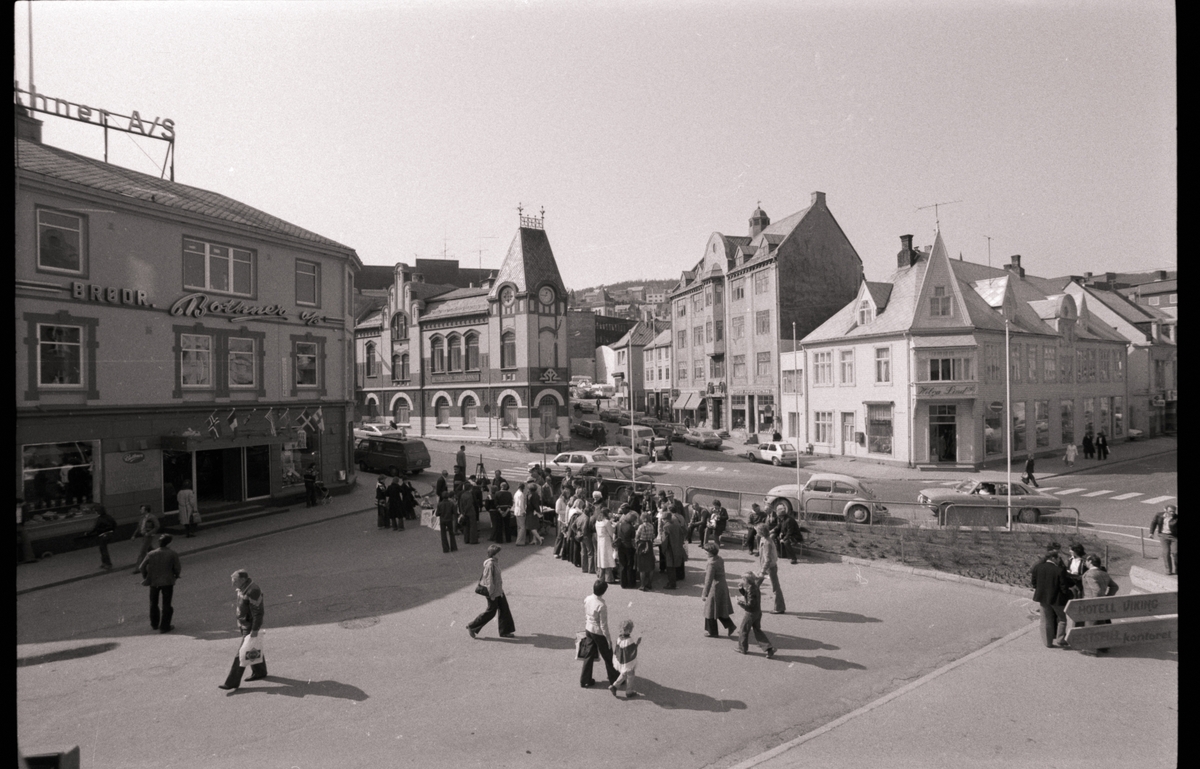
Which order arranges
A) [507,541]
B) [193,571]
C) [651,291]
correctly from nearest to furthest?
[193,571]
[507,541]
[651,291]

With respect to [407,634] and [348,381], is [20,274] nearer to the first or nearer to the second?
[348,381]

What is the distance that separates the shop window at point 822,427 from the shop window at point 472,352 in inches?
921

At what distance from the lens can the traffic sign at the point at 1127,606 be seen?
8.58 meters

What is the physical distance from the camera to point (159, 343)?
18.0 metres

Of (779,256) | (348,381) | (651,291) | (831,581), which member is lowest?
(831,581)

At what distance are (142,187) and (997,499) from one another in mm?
26838

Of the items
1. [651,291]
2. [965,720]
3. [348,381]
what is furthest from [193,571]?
[651,291]

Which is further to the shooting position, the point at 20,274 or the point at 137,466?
the point at 137,466

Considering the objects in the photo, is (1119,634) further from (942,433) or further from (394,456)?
(394,456)

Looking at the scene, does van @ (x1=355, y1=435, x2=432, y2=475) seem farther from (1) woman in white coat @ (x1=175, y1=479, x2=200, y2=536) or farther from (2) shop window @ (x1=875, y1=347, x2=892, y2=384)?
(2) shop window @ (x1=875, y1=347, x2=892, y2=384)

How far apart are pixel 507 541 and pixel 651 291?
15848 cm

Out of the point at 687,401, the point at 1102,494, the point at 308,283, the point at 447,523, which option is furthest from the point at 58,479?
the point at 687,401

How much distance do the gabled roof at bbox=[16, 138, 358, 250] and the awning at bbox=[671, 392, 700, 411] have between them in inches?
1501

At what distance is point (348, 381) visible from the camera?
84.3 feet
